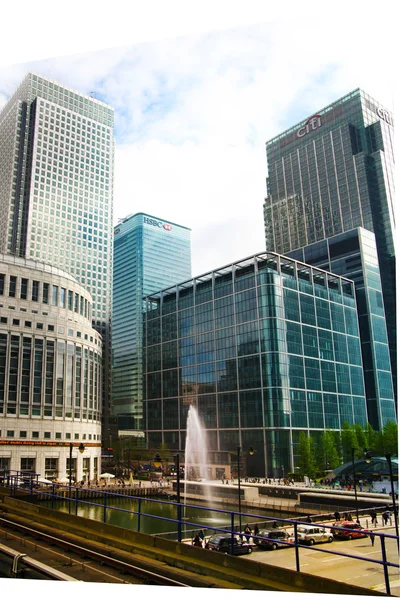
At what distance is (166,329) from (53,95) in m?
85.1

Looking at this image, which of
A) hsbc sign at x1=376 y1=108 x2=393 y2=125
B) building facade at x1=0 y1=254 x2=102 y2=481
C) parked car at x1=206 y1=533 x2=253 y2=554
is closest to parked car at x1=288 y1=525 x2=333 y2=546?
parked car at x1=206 y1=533 x2=253 y2=554

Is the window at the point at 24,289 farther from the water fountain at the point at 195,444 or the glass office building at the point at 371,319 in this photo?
the glass office building at the point at 371,319

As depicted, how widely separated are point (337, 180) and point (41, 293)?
11974cm

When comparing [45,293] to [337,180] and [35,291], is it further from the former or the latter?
[337,180]

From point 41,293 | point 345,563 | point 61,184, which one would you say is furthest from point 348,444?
point 61,184

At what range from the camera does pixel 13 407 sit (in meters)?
63.9

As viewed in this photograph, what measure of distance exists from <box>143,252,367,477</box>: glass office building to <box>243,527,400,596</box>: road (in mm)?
56631

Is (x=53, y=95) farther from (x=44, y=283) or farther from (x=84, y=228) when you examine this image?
(x=44, y=283)

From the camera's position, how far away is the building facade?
210ft

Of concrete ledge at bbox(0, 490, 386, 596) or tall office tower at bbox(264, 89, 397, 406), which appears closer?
concrete ledge at bbox(0, 490, 386, 596)

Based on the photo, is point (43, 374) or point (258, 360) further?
point (258, 360)

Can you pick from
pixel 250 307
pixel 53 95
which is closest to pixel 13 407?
pixel 250 307

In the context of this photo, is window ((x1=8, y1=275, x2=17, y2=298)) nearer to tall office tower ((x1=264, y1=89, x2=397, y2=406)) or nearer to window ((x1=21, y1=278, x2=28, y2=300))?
window ((x1=21, y1=278, x2=28, y2=300))

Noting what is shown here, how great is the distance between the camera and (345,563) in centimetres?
2414
